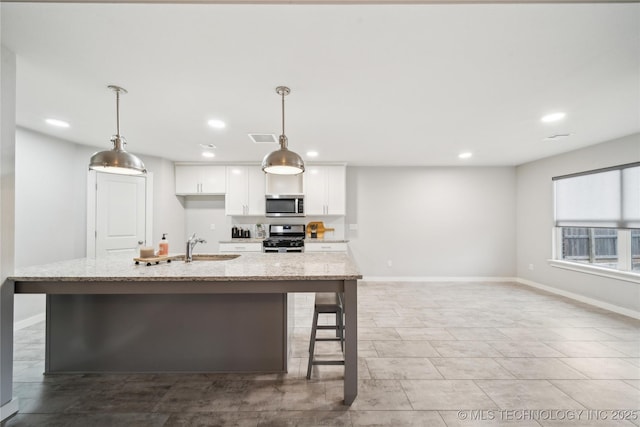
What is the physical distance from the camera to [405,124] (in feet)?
10.3

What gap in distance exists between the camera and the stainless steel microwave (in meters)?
5.12

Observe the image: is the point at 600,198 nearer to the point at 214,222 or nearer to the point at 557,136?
the point at 557,136

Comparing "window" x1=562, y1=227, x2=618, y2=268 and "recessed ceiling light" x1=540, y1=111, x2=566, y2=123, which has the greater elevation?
"recessed ceiling light" x1=540, y1=111, x2=566, y2=123

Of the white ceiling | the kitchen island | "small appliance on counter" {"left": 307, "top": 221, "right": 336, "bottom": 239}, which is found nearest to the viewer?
the white ceiling

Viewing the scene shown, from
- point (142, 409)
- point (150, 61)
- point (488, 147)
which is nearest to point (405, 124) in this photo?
point (488, 147)

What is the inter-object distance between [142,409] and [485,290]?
5109 mm

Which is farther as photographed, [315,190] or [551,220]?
[315,190]

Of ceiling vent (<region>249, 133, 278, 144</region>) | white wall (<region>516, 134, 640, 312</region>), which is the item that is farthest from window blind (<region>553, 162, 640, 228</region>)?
ceiling vent (<region>249, 133, 278, 144</region>)

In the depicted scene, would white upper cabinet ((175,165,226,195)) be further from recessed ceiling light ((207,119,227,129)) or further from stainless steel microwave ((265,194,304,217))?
recessed ceiling light ((207,119,227,129))

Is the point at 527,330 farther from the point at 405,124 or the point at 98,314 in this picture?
the point at 98,314

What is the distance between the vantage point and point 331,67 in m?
1.94

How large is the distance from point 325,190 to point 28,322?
441 centimetres

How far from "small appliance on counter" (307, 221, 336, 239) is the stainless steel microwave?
0.37 meters

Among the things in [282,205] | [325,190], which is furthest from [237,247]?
[325,190]
